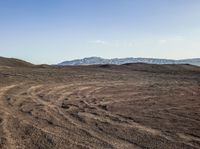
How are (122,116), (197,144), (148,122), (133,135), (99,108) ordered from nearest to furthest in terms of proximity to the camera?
1. (197,144)
2. (133,135)
3. (148,122)
4. (122,116)
5. (99,108)

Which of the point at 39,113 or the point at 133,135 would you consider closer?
the point at 133,135

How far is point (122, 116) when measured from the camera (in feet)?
46.3

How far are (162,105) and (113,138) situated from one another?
23.3ft

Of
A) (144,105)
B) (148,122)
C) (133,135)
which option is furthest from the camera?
(144,105)

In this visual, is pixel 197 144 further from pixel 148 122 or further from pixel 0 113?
pixel 0 113

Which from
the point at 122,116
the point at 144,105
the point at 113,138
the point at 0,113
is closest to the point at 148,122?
the point at 122,116

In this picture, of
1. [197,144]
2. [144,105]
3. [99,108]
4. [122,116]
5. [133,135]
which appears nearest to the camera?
[197,144]

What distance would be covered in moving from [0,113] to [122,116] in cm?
476

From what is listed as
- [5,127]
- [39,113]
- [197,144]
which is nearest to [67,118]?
[39,113]

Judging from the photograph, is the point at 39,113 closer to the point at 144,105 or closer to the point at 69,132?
the point at 69,132

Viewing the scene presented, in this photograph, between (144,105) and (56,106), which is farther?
(144,105)

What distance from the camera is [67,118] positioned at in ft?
43.5

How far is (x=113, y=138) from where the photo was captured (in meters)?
10.6

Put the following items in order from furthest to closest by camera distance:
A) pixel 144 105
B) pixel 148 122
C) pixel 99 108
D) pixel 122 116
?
pixel 144 105 → pixel 99 108 → pixel 122 116 → pixel 148 122
